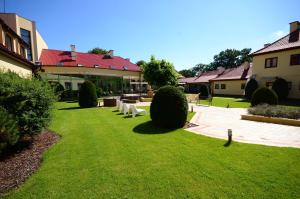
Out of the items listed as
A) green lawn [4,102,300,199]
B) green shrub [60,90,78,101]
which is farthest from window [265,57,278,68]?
green shrub [60,90,78,101]

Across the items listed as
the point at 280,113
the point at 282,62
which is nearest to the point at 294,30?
the point at 282,62

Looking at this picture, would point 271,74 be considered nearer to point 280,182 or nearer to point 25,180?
point 280,182

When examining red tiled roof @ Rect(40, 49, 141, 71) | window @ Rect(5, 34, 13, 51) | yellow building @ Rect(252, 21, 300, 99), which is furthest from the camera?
red tiled roof @ Rect(40, 49, 141, 71)

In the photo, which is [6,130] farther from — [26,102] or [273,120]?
[273,120]

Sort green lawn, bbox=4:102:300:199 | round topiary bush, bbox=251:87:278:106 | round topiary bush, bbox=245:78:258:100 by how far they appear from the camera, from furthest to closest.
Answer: round topiary bush, bbox=245:78:258:100 < round topiary bush, bbox=251:87:278:106 < green lawn, bbox=4:102:300:199

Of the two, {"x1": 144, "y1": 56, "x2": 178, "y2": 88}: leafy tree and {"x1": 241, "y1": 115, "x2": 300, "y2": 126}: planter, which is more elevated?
{"x1": 144, "y1": 56, "x2": 178, "y2": 88}: leafy tree

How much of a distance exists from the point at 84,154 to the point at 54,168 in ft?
3.54

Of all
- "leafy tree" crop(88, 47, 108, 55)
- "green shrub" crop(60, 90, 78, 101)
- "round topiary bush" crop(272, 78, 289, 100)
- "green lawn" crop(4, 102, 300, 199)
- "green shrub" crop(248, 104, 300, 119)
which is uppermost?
"leafy tree" crop(88, 47, 108, 55)

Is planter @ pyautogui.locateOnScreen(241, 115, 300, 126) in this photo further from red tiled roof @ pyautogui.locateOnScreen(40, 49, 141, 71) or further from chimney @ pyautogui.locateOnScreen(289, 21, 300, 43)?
red tiled roof @ pyautogui.locateOnScreen(40, 49, 141, 71)

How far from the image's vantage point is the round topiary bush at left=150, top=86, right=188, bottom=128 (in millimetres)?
9234

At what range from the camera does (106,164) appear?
529 centimetres

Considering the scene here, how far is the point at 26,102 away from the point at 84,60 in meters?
34.8

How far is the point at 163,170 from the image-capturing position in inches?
192

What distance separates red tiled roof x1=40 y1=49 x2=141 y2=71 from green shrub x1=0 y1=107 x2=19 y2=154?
31.9m
